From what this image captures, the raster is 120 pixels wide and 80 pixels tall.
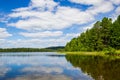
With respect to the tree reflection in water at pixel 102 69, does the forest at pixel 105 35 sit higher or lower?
higher

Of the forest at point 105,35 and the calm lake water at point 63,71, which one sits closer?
the calm lake water at point 63,71

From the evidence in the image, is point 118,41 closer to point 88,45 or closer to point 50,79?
point 88,45

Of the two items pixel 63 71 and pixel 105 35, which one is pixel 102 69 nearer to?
pixel 63 71

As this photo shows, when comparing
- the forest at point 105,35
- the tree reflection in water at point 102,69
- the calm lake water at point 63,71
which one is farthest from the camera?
the forest at point 105,35

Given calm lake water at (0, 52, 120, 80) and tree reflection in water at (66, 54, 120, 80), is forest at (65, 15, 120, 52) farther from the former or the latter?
calm lake water at (0, 52, 120, 80)

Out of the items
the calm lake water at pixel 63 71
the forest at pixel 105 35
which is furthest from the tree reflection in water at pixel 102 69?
the forest at pixel 105 35

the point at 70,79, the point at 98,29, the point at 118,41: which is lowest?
the point at 70,79

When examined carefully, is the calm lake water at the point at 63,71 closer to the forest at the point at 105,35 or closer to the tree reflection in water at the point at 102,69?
the tree reflection in water at the point at 102,69

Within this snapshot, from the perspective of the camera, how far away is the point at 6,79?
23078mm

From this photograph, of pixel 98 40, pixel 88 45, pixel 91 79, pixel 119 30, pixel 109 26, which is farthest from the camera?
pixel 88 45

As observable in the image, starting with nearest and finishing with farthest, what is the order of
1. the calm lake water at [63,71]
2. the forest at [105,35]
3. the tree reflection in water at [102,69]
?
the tree reflection in water at [102,69]
the calm lake water at [63,71]
the forest at [105,35]

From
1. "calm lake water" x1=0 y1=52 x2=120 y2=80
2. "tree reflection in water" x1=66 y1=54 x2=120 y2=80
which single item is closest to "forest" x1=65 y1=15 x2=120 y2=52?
"tree reflection in water" x1=66 y1=54 x2=120 y2=80

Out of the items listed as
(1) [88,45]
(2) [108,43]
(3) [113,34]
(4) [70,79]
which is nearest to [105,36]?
(2) [108,43]

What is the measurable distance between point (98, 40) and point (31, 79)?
77.8m
